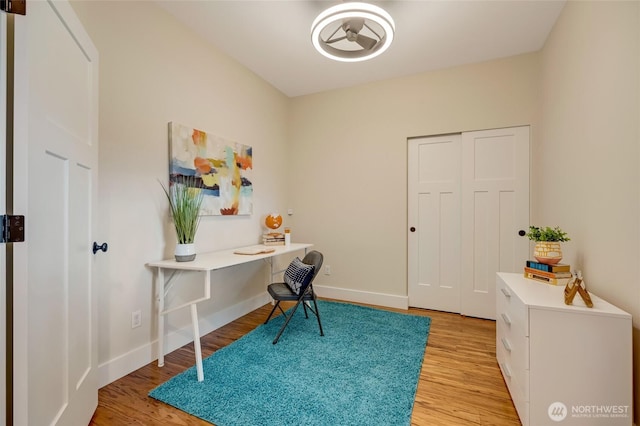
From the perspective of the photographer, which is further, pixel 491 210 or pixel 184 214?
pixel 491 210

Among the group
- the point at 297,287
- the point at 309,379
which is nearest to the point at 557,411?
the point at 309,379

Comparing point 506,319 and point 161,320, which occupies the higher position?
point 506,319

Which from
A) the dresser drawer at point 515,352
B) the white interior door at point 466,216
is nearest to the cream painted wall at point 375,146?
the white interior door at point 466,216

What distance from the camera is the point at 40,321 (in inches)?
41.3

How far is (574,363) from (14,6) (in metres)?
2.65

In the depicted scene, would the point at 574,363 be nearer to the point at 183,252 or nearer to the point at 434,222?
the point at 434,222

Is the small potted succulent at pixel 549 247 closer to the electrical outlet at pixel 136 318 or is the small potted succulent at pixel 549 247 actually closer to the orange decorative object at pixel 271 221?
the orange decorative object at pixel 271 221

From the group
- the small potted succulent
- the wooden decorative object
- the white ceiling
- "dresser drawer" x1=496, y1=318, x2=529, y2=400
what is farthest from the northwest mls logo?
the white ceiling

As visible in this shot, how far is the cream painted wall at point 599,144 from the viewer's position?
1327mm

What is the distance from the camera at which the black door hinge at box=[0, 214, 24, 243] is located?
896mm

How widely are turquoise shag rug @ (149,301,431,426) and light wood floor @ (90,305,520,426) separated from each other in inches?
3.0

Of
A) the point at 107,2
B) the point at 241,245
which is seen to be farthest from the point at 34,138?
the point at 241,245

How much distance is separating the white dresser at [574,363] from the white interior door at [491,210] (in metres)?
1.53

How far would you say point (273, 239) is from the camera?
3.21 meters
